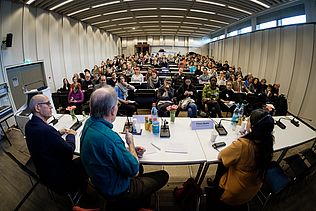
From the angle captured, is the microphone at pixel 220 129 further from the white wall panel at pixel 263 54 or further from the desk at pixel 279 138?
the white wall panel at pixel 263 54

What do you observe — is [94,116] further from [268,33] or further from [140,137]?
[268,33]

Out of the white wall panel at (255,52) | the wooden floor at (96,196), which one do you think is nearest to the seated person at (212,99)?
the wooden floor at (96,196)

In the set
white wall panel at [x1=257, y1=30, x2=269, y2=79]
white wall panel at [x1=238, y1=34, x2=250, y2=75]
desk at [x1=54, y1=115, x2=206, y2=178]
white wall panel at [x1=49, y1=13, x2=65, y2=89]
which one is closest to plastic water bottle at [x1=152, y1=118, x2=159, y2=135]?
desk at [x1=54, y1=115, x2=206, y2=178]

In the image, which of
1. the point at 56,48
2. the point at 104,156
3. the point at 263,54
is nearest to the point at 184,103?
the point at 104,156

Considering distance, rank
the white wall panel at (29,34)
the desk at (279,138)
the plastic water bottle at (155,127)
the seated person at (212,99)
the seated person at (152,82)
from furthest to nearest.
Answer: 1. the white wall panel at (29,34)
2. the seated person at (152,82)
3. the seated person at (212,99)
4. the plastic water bottle at (155,127)
5. the desk at (279,138)

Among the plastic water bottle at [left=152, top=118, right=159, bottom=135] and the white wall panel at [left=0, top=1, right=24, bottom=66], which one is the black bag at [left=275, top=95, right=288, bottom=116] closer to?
the plastic water bottle at [left=152, top=118, right=159, bottom=135]

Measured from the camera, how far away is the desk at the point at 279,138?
91.4 inches

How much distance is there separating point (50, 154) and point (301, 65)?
730 cm

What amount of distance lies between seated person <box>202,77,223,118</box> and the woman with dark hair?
129 inches

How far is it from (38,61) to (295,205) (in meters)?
8.49

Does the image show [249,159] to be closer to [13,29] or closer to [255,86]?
[255,86]

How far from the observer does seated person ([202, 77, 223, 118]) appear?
5.08 meters

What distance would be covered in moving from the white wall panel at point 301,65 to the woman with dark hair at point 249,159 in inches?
219

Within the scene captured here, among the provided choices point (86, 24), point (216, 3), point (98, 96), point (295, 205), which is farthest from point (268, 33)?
point (86, 24)
